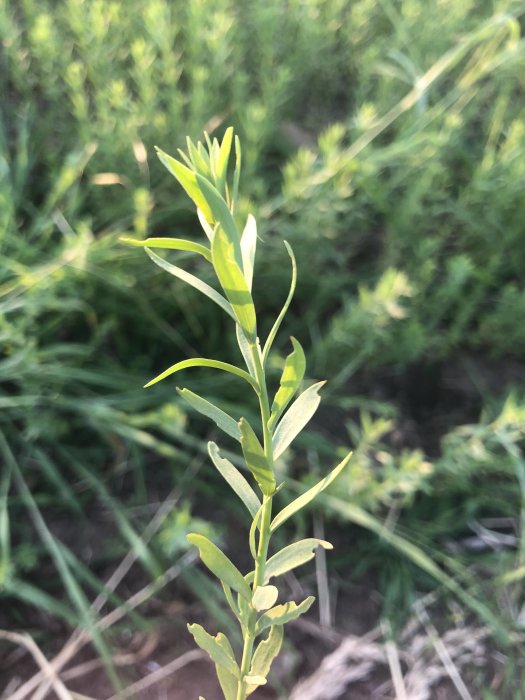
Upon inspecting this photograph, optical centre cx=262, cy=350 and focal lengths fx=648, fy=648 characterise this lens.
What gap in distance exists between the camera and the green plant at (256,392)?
0.79 ft

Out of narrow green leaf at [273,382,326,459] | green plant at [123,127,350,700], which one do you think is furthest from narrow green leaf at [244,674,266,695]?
narrow green leaf at [273,382,326,459]

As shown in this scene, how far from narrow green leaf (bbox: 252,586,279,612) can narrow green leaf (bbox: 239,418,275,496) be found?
5 centimetres

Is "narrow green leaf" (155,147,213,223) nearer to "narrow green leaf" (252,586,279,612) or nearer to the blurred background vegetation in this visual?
"narrow green leaf" (252,586,279,612)

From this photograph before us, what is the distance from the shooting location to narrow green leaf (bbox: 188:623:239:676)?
1.01 ft

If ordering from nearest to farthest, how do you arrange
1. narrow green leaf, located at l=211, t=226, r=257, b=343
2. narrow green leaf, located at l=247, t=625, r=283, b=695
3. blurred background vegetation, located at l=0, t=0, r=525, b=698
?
narrow green leaf, located at l=211, t=226, r=257, b=343 → narrow green leaf, located at l=247, t=625, r=283, b=695 → blurred background vegetation, located at l=0, t=0, r=525, b=698

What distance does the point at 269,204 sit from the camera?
2.90ft

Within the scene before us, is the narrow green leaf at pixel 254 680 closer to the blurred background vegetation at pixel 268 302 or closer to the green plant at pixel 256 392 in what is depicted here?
the green plant at pixel 256 392

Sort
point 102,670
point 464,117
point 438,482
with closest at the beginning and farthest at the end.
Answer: point 102,670 < point 438,482 < point 464,117

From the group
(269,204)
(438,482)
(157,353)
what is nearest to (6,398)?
(157,353)

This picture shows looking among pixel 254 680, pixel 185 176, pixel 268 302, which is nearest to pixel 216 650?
pixel 254 680

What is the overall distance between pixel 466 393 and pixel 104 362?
0.62m

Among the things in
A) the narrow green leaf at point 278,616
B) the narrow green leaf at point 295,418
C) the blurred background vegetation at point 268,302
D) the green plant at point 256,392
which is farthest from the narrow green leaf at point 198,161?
the blurred background vegetation at point 268,302

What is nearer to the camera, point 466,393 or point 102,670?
point 102,670

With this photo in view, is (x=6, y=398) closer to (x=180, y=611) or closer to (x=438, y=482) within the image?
(x=180, y=611)
